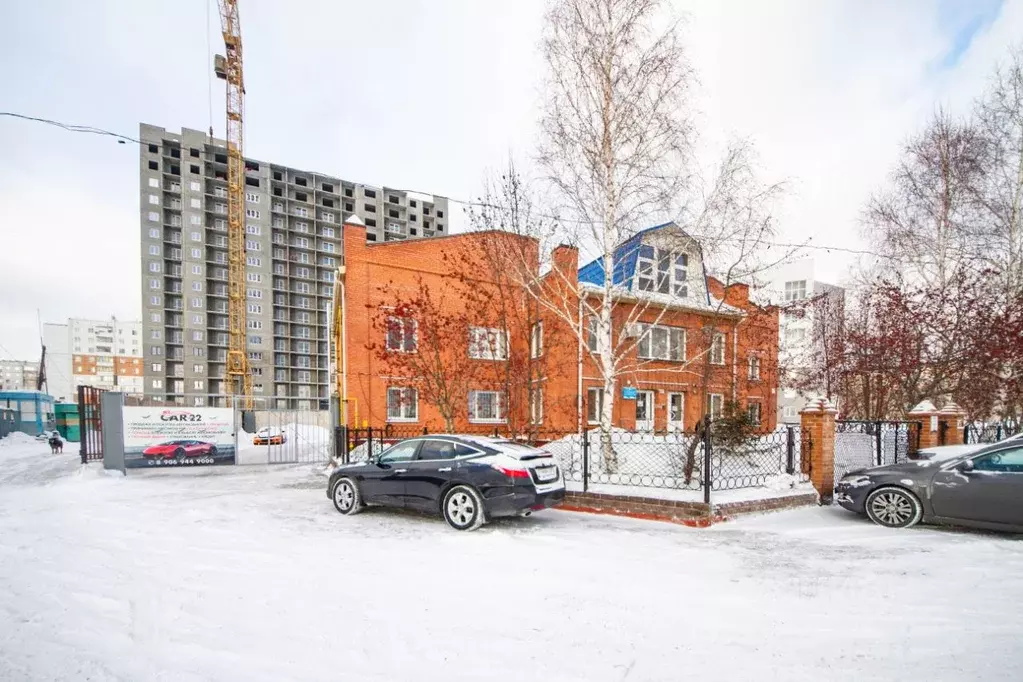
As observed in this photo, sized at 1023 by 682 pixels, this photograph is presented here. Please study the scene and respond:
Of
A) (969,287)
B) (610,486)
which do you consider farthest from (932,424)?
(610,486)

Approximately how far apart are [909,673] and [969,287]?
562 inches

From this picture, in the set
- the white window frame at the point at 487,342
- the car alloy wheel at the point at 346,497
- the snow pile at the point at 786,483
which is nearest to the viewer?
the car alloy wheel at the point at 346,497

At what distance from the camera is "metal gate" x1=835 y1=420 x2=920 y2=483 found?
1102 centimetres

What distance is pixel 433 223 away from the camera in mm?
85938

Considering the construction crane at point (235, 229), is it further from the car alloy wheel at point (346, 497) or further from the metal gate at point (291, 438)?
the car alloy wheel at point (346, 497)

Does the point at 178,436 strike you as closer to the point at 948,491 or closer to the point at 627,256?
the point at 627,256

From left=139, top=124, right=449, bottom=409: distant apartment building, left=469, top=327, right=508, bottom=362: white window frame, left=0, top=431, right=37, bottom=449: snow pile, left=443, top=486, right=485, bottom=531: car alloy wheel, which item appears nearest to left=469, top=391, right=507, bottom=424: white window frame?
left=469, top=327, right=508, bottom=362: white window frame

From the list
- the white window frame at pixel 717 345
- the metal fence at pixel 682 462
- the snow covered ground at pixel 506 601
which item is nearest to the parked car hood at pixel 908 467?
the snow covered ground at pixel 506 601

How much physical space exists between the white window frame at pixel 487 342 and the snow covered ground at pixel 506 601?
545 centimetres

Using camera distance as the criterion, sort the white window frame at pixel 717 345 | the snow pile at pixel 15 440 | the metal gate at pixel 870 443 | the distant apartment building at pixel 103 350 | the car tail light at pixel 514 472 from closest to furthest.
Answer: the car tail light at pixel 514 472, the metal gate at pixel 870 443, the white window frame at pixel 717 345, the snow pile at pixel 15 440, the distant apartment building at pixel 103 350

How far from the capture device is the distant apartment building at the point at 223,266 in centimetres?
6519

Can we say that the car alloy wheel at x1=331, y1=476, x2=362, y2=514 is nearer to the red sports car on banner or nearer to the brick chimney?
the brick chimney

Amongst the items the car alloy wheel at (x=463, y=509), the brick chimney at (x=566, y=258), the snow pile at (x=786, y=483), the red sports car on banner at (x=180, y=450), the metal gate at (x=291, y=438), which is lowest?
the metal gate at (x=291, y=438)

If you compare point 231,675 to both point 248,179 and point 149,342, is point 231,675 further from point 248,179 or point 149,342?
point 248,179
